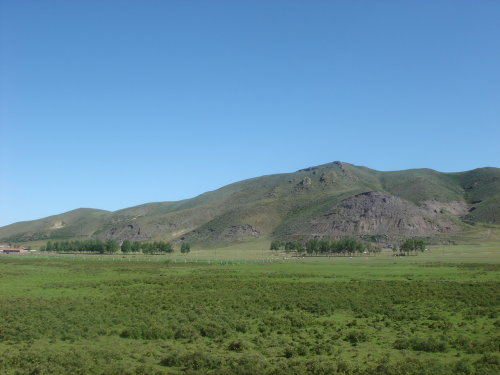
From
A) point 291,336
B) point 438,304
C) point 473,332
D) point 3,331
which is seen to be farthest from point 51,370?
point 438,304

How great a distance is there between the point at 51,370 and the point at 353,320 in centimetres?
1882

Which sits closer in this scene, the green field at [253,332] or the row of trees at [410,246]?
the green field at [253,332]

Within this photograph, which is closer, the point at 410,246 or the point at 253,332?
the point at 253,332

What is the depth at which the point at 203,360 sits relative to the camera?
71.1 feet

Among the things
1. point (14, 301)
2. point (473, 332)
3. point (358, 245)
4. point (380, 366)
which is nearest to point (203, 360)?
point (380, 366)

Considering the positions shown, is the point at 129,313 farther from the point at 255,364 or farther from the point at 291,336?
the point at 255,364

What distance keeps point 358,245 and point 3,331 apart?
145752 mm

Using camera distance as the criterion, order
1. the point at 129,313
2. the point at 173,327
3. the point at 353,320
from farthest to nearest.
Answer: the point at 129,313 < the point at 353,320 < the point at 173,327

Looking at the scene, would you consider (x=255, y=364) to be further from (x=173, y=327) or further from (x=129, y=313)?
(x=129, y=313)

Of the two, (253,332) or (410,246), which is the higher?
(410,246)

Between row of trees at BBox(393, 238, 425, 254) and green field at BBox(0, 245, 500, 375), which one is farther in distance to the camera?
row of trees at BBox(393, 238, 425, 254)

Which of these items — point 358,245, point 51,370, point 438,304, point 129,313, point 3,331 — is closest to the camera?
point 51,370

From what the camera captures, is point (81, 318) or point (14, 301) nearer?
point (81, 318)

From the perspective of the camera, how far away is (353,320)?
3138cm
